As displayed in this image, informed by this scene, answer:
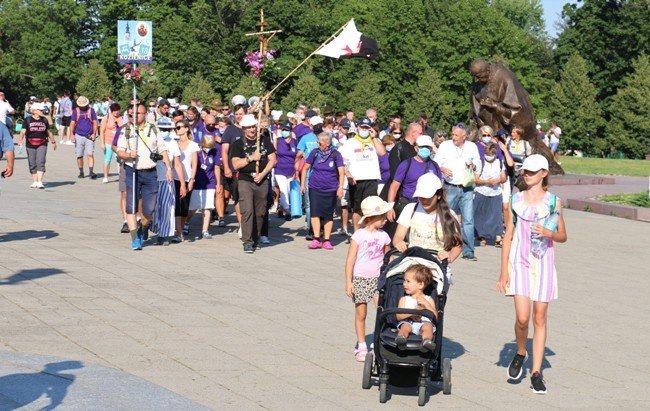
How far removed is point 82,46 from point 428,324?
277 ft

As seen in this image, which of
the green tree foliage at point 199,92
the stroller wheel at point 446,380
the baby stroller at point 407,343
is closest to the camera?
the baby stroller at point 407,343

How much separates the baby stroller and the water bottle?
2.24 ft

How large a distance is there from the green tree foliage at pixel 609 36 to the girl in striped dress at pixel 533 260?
67773 millimetres

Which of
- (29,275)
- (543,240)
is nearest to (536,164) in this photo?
(543,240)

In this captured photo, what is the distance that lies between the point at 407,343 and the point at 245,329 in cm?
269

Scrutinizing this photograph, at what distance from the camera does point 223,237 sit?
17.9 metres

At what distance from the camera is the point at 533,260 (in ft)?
29.6

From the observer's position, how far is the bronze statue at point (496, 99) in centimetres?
2634

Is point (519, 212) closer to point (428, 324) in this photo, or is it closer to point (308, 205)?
point (428, 324)

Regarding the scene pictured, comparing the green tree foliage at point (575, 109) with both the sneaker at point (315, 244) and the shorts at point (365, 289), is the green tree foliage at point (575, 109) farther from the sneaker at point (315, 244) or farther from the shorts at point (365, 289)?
the shorts at point (365, 289)

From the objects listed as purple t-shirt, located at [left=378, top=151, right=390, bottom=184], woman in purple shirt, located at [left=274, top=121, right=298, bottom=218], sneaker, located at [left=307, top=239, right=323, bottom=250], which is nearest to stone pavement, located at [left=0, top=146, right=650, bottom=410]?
sneaker, located at [left=307, top=239, right=323, bottom=250]

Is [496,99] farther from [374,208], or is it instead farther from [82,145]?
[374,208]

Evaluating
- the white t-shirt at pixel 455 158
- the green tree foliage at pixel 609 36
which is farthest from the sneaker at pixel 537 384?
the green tree foliage at pixel 609 36

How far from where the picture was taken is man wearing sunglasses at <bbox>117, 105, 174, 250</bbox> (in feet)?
51.7
